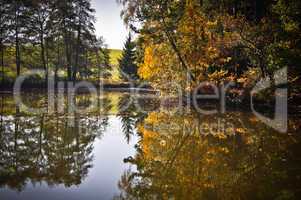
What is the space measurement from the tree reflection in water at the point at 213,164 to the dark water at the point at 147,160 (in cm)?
2

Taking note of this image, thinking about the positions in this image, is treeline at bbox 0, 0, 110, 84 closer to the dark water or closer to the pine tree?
the pine tree

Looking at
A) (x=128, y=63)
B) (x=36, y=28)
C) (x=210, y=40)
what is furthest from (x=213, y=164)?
(x=128, y=63)

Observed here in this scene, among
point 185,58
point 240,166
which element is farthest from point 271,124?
point 185,58

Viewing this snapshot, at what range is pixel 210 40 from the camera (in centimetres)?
2759

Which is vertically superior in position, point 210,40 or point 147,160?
point 210,40

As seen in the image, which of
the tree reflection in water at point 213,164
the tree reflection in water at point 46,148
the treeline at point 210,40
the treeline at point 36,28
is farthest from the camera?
the treeline at point 36,28

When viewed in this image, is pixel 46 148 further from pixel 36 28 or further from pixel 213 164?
pixel 36 28

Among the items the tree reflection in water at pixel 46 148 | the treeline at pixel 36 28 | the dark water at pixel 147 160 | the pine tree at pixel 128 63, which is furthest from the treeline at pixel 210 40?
the pine tree at pixel 128 63

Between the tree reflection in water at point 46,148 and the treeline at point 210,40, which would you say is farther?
the treeline at point 210,40

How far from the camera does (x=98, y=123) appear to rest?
57.0 feet

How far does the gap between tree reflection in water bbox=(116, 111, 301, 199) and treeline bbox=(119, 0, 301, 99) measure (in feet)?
28.4

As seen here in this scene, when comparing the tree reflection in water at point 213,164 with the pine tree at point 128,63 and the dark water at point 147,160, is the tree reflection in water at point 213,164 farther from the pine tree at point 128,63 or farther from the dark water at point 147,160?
the pine tree at point 128,63

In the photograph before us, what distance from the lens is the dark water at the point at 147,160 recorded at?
24.7ft

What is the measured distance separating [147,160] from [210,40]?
746 inches
